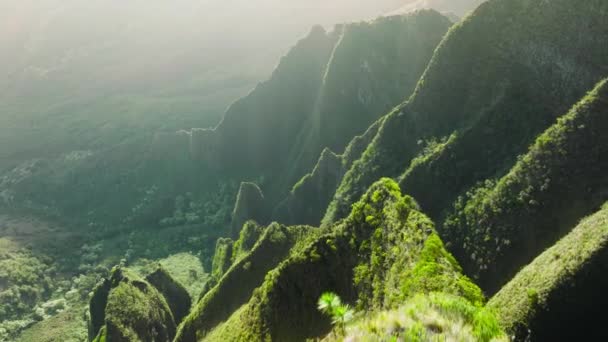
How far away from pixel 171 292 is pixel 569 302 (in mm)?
73327

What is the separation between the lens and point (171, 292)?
265 ft

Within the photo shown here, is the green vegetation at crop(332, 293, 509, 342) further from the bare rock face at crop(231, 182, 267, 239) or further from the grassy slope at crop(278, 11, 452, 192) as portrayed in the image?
the bare rock face at crop(231, 182, 267, 239)

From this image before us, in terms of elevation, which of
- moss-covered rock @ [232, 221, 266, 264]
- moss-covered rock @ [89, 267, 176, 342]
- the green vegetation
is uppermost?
the green vegetation

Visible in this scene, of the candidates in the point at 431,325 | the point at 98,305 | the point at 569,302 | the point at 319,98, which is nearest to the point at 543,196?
the point at 569,302

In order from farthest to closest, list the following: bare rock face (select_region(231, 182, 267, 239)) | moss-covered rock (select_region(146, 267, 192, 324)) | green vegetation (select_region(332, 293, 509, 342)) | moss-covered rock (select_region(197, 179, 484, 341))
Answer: bare rock face (select_region(231, 182, 267, 239))
moss-covered rock (select_region(146, 267, 192, 324))
moss-covered rock (select_region(197, 179, 484, 341))
green vegetation (select_region(332, 293, 509, 342))

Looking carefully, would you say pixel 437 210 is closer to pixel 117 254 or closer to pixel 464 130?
pixel 464 130

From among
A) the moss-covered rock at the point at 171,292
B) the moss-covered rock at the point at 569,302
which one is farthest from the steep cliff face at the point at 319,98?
the moss-covered rock at the point at 569,302

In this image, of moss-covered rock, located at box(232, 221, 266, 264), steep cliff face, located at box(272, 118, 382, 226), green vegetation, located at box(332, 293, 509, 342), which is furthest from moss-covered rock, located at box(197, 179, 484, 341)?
steep cliff face, located at box(272, 118, 382, 226)

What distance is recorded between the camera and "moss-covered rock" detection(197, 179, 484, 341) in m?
20.4

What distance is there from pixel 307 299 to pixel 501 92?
28.3m

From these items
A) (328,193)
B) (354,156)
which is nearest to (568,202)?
(354,156)

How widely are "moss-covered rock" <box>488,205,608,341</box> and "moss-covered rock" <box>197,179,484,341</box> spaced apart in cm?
190

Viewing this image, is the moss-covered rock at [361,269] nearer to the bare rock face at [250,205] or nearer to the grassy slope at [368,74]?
the bare rock face at [250,205]

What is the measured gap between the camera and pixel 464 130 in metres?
43.6
